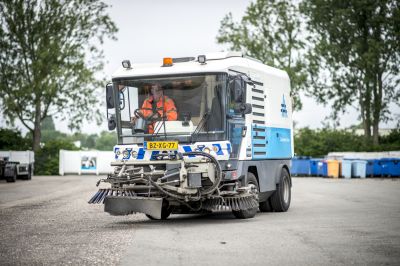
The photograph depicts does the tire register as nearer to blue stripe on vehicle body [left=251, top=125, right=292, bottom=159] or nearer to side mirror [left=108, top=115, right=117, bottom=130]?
blue stripe on vehicle body [left=251, top=125, right=292, bottom=159]

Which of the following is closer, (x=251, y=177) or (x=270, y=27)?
(x=251, y=177)

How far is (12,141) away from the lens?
190ft

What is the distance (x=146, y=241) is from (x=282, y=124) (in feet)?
24.3

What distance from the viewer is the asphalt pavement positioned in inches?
405

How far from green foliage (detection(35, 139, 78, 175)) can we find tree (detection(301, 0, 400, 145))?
62.5ft

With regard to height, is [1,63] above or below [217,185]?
above

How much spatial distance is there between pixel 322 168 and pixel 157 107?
32.9 meters

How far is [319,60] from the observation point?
58.9m

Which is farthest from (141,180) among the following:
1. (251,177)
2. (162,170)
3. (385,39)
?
(385,39)

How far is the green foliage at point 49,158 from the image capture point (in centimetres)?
5766

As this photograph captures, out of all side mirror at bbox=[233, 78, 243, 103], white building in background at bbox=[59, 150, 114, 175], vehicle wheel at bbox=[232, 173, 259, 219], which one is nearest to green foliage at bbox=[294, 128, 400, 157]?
white building in background at bbox=[59, 150, 114, 175]

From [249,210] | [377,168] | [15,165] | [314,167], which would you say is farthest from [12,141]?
[249,210]

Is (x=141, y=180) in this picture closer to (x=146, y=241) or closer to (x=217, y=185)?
(x=217, y=185)

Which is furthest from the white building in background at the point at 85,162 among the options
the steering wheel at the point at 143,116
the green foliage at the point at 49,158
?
the steering wheel at the point at 143,116
